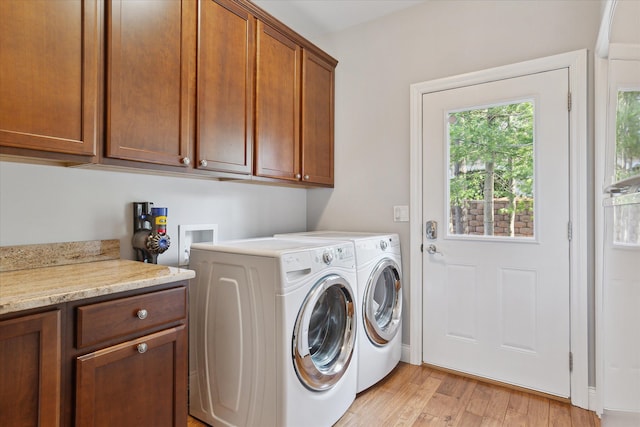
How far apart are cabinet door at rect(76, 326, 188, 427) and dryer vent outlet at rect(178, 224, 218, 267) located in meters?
0.72

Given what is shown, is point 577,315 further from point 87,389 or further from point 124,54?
point 124,54

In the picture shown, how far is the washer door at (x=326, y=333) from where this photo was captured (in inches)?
63.1

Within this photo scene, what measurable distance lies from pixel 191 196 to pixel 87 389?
48.3 inches

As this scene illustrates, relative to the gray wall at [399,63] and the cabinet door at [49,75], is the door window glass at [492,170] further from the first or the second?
the cabinet door at [49,75]

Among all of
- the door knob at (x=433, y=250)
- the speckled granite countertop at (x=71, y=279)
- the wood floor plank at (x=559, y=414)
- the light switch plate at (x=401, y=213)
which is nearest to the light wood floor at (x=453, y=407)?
the wood floor plank at (x=559, y=414)

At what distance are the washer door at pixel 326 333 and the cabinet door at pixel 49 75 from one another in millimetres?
1144

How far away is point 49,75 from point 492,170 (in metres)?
2.36

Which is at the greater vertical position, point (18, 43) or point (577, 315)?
point (18, 43)

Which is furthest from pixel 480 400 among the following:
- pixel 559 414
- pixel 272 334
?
A: pixel 272 334

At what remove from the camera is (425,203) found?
8.23 feet

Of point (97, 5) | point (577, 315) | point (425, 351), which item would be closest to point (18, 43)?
point (97, 5)

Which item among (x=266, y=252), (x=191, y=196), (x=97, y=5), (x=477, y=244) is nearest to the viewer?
(x=97, y=5)

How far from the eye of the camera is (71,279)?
49.0 inches

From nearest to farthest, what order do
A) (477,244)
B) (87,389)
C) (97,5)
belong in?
(87,389) → (97,5) → (477,244)
